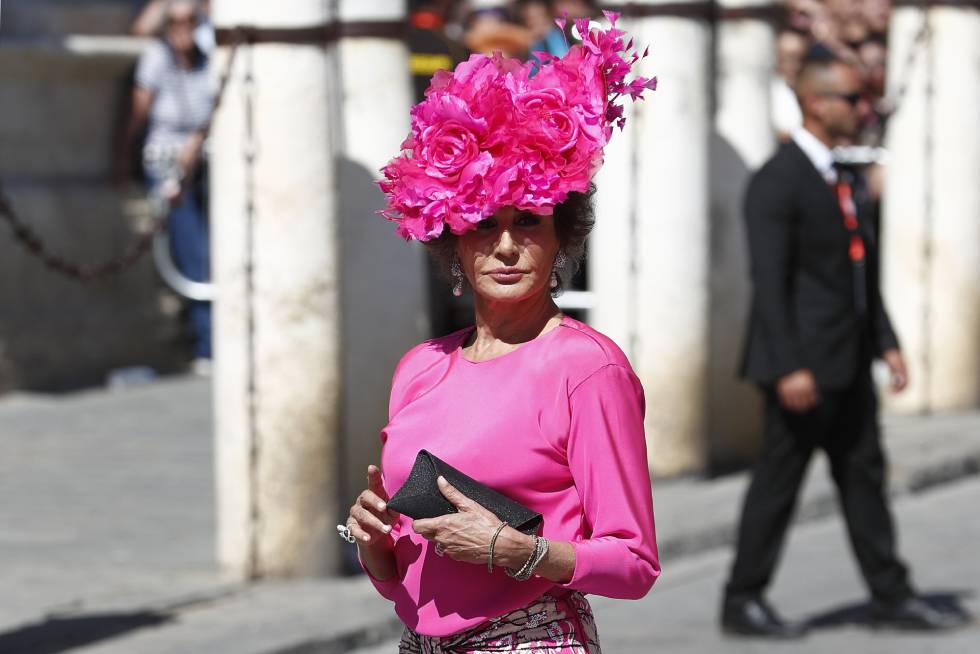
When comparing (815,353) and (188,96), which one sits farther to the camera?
(188,96)

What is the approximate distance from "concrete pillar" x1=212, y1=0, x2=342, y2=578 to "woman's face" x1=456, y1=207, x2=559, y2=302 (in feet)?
12.9

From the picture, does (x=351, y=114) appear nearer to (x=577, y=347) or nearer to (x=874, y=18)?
(x=577, y=347)

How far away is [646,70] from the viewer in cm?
991

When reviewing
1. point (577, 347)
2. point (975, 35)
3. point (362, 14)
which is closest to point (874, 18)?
point (975, 35)

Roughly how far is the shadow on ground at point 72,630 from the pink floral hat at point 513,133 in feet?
11.7

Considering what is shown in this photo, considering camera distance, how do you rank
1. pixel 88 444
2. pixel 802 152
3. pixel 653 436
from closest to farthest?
pixel 802 152 → pixel 653 436 → pixel 88 444

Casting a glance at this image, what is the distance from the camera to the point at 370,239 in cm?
811

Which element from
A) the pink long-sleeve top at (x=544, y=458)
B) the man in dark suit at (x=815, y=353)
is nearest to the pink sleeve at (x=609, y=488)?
the pink long-sleeve top at (x=544, y=458)

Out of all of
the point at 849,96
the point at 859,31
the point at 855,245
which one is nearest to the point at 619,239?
the point at 849,96

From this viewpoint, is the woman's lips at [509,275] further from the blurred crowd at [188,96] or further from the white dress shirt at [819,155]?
the blurred crowd at [188,96]

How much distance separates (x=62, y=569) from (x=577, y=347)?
487 centimetres

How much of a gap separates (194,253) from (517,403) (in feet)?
33.2

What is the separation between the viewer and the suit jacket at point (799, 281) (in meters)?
7.33

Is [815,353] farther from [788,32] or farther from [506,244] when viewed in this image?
[788,32]
